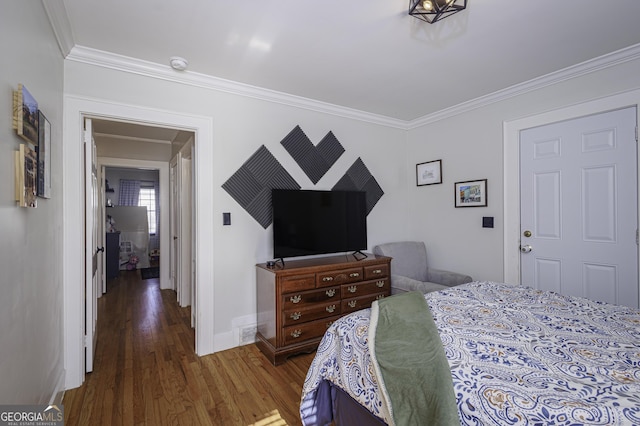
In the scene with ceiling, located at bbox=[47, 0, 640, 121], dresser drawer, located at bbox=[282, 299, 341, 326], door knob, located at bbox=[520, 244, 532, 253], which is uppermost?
ceiling, located at bbox=[47, 0, 640, 121]

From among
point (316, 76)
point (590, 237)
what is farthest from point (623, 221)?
point (316, 76)

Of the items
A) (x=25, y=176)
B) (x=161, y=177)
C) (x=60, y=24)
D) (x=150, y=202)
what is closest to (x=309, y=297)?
(x=25, y=176)

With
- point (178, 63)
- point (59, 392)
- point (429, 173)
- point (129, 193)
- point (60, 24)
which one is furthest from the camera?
point (129, 193)

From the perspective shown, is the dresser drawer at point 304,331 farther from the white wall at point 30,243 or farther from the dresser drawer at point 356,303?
the white wall at point 30,243

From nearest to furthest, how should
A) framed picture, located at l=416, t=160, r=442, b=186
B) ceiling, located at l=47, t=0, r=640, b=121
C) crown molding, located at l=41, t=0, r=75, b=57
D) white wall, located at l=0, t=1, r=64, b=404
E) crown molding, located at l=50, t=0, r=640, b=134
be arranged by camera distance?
white wall, located at l=0, t=1, r=64, b=404
crown molding, located at l=41, t=0, r=75, b=57
ceiling, located at l=47, t=0, r=640, b=121
crown molding, located at l=50, t=0, r=640, b=134
framed picture, located at l=416, t=160, r=442, b=186

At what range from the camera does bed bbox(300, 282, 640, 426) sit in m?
0.89

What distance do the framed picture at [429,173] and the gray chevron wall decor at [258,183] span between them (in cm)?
189

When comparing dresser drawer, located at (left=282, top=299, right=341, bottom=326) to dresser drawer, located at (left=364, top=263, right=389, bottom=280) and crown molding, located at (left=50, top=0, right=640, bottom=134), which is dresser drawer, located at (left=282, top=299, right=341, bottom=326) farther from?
crown molding, located at (left=50, top=0, right=640, bottom=134)

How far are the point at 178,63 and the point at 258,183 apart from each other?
1189 mm

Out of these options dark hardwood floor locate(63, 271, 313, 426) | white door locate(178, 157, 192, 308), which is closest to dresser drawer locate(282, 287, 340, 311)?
dark hardwood floor locate(63, 271, 313, 426)

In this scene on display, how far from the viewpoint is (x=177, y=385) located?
2250 millimetres

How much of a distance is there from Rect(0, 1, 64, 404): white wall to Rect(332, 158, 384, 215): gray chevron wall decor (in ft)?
8.17

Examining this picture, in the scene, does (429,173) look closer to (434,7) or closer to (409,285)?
(409,285)

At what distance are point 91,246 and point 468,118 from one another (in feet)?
12.8
